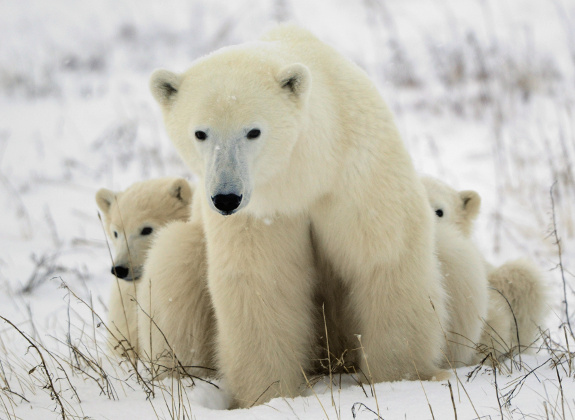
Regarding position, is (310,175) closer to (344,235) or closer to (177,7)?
(344,235)

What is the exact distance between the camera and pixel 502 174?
24.9 ft

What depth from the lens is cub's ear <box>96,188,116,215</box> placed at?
4.68 meters

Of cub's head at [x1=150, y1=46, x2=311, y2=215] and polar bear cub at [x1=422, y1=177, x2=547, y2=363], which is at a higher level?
cub's head at [x1=150, y1=46, x2=311, y2=215]

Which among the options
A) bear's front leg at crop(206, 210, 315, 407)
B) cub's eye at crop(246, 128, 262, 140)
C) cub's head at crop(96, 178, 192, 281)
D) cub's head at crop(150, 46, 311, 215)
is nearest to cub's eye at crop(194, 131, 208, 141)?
cub's head at crop(150, 46, 311, 215)

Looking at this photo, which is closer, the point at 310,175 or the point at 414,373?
the point at 310,175

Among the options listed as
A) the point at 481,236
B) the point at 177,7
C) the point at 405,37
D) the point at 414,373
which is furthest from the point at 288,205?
the point at 177,7

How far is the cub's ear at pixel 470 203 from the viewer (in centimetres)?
451

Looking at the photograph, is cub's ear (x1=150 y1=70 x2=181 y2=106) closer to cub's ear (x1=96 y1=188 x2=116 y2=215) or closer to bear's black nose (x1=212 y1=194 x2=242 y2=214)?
bear's black nose (x1=212 y1=194 x2=242 y2=214)

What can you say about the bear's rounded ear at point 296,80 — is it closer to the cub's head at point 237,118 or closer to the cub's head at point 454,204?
the cub's head at point 237,118

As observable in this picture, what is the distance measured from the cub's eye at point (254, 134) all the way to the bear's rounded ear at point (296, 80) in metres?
0.24

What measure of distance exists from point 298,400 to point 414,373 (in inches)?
26.7

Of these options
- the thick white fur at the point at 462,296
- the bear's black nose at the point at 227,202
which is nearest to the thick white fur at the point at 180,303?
the bear's black nose at the point at 227,202

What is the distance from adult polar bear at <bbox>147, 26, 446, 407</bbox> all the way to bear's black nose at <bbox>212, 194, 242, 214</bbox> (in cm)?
3

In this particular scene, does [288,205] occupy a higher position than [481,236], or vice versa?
[288,205]
